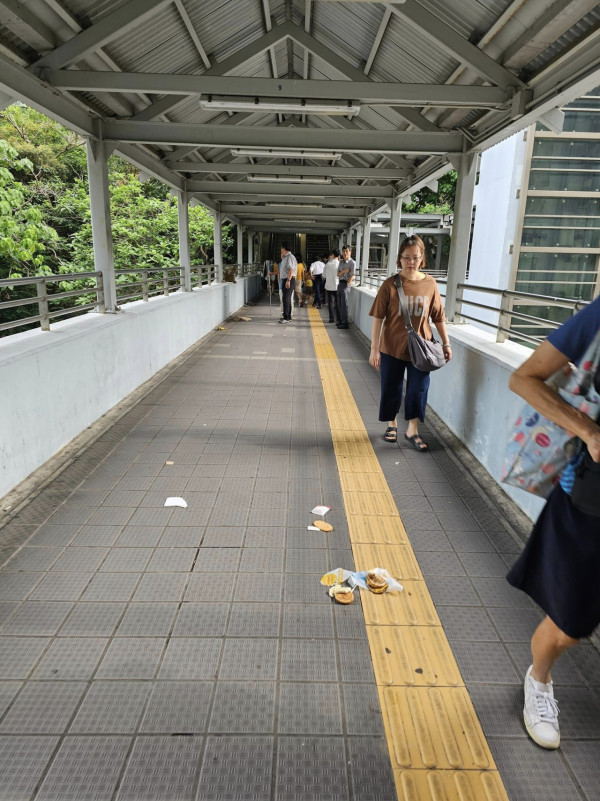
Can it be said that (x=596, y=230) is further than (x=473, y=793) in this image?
Yes

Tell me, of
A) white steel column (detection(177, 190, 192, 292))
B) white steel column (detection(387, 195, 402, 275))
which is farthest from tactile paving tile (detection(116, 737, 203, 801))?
white steel column (detection(177, 190, 192, 292))

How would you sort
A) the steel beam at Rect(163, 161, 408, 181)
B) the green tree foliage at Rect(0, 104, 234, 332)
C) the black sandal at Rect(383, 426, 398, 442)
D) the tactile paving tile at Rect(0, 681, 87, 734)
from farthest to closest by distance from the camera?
the green tree foliage at Rect(0, 104, 234, 332) < the steel beam at Rect(163, 161, 408, 181) < the black sandal at Rect(383, 426, 398, 442) < the tactile paving tile at Rect(0, 681, 87, 734)

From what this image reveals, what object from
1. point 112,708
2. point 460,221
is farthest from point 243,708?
point 460,221

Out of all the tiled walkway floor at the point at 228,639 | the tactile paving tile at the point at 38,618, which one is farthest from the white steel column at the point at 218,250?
the tactile paving tile at the point at 38,618

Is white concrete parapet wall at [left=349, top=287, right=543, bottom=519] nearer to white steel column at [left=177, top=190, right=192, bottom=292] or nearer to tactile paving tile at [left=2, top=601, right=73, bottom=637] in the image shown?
tactile paving tile at [left=2, top=601, right=73, bottom=637]

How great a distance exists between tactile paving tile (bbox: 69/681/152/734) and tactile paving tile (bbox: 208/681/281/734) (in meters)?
0.28

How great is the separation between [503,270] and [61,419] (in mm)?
11554

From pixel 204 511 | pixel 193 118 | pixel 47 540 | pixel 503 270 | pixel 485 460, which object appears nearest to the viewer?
pixel 47 540

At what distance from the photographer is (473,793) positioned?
173cm

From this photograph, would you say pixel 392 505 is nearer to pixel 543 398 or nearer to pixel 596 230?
pixel 543 398

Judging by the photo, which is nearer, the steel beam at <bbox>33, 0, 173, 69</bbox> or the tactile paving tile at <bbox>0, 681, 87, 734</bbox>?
the tactile paving tile at <bbox>0, 681, 87, 734</bbox>

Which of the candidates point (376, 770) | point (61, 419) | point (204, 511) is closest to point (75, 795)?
point (376, 770)

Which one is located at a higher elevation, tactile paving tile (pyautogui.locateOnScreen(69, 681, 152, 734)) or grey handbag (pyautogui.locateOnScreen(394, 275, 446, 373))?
grey handbag (pyautogui.locateOnScreen(394, 275, 446, 373))

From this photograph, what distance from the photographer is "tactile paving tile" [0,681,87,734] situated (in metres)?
1.93
